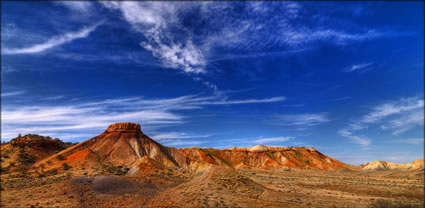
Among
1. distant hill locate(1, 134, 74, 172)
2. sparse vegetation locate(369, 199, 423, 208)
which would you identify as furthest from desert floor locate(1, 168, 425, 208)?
distant hill locate(1, 134, 74, 172)

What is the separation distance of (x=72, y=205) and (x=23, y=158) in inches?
2153

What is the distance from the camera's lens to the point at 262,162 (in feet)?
385

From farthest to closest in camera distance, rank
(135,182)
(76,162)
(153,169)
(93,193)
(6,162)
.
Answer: (6,162) < (76,162) < (153,169) < (135,182) < (93,193)

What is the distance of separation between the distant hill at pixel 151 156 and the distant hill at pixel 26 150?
191 inches

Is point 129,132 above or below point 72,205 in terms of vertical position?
above

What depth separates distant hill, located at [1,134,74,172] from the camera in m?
57.7

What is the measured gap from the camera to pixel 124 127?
84000mm

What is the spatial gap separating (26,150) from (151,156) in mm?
36246

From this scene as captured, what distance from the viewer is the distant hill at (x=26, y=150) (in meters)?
57.7

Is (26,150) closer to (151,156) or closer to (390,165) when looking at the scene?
(151,156)

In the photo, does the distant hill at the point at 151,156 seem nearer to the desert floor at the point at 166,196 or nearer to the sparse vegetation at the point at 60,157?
the sparse vegetation at the point at 60,157

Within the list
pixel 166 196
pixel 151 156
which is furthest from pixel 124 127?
pixel 166 196

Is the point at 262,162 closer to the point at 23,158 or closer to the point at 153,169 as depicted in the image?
the point at 153,169

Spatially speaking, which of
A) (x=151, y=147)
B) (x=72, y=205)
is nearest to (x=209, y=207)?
(x=72, y=205)
